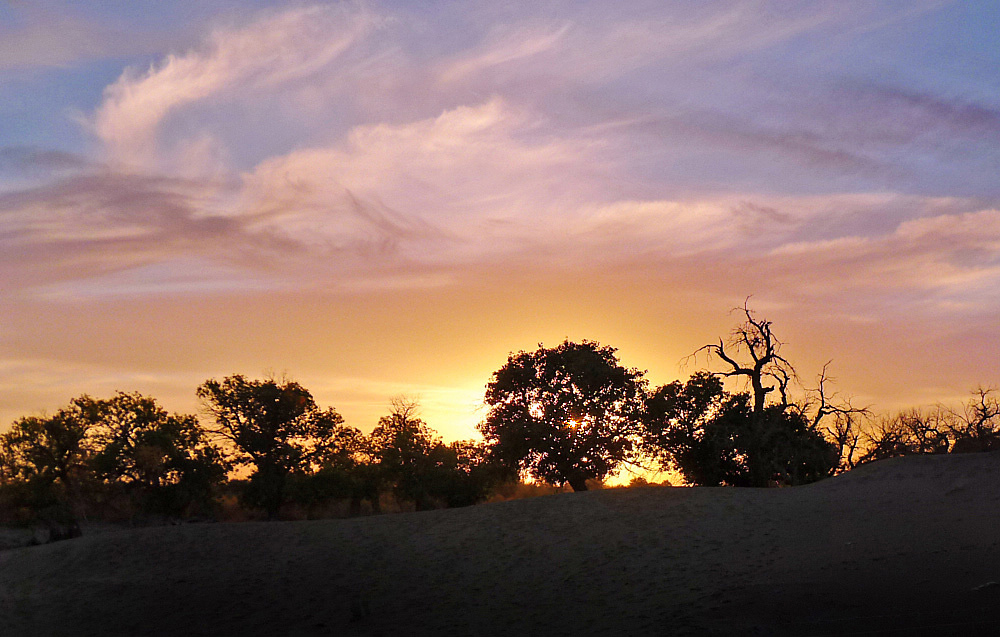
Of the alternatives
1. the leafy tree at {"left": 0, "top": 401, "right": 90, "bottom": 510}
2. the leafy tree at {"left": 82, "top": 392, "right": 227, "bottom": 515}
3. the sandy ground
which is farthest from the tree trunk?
the leafy tree at {"left": 0, "top": 401, "right": 90, "bottom": 510}

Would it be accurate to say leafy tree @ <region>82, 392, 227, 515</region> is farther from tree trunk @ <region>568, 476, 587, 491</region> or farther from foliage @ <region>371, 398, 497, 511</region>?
tree trunk @ <region>568, 476, 587, 491</region>

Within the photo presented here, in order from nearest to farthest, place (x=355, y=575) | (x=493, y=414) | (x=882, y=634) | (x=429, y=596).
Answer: (x=882, y=634) → (x=429, y=596) → (x=355, y=575) → (x=493, y=414)

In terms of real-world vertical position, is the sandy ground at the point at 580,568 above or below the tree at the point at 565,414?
below

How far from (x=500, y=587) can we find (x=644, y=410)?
71.5ft

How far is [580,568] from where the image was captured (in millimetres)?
23859

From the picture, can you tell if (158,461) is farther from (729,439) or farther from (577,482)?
(729,439)

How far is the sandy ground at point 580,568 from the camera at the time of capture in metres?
18.3

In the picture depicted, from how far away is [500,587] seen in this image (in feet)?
75.5

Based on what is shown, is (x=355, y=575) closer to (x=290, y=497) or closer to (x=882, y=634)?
(x=882, y=634)

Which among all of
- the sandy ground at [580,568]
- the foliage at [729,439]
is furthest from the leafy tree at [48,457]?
the foliage at [729,439]

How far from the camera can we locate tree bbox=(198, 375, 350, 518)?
143 ft

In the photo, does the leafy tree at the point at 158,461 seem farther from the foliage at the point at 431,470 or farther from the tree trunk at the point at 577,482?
the tree trunk at the point at 577,482

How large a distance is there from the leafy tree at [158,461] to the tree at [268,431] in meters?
1.45

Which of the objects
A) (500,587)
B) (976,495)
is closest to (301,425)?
(500,587)
